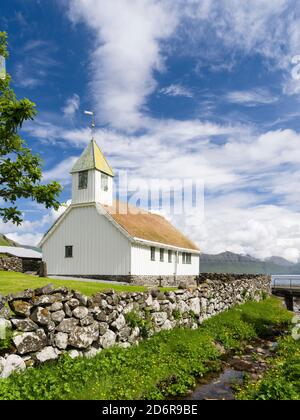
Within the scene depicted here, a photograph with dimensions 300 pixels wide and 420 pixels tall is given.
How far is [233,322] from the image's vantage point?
19.5 meters

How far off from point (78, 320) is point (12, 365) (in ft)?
8.51

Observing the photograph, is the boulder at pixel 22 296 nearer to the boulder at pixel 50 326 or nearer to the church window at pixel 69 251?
the boulder at pixel 50 326

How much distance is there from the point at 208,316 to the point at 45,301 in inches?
463

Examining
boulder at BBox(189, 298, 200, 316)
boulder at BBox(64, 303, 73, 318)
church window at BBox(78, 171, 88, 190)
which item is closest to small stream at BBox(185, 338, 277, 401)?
boulder at BBox(189, 298, 200, 316)

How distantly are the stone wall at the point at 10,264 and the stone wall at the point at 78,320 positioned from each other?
29732 millimetres

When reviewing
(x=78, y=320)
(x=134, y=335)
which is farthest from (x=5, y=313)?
(x=134, y=335)

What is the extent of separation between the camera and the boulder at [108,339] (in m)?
11.8

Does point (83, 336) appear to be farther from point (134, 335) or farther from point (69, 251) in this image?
point (69, 251)

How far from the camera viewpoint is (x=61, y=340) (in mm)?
10242

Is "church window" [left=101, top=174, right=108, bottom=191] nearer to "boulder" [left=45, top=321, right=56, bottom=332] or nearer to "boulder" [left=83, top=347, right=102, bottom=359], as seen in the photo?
"boulder" [left=83, top=347, right=102, bottom=359]

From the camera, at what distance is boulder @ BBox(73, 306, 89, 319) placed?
1099cm

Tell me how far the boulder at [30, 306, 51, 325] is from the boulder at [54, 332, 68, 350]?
0.58 meters
